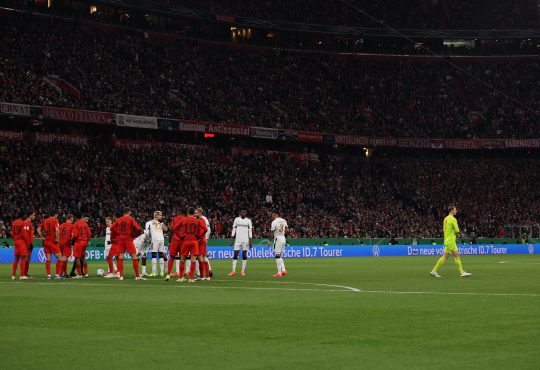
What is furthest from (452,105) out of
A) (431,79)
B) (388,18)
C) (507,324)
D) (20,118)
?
(507,324)

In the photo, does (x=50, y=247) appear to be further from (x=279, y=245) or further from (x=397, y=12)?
(x=397, y=12)

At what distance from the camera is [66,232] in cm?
2947

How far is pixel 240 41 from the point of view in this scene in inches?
3172

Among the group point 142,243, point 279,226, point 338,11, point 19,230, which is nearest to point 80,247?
point 19,230

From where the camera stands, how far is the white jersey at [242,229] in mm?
30562

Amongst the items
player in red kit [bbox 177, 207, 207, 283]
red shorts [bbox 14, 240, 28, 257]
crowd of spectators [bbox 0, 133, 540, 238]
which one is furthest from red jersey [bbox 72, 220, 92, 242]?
crowd of spectators [bbox 0, 133, 540, 238]

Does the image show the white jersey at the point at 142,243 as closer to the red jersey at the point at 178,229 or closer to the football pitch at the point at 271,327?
the red jersey at the point at 178,229

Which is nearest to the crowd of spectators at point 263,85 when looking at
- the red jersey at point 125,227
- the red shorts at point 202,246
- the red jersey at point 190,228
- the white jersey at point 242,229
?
the white jersey at point 242,229

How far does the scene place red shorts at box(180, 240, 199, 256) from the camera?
26.2 m

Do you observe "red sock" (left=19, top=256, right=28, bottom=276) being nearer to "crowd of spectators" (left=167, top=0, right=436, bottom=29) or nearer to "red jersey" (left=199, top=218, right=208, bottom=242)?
"red jersey" (left=199, top=218, right=208, bottom=242)

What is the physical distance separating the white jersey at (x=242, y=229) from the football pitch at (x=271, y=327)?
279 inches

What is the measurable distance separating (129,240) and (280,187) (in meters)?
40.9

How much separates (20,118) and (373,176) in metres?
33.2

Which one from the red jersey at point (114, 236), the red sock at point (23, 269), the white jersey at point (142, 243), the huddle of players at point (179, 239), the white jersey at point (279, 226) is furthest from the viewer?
the white jersey at point (142, 243)
